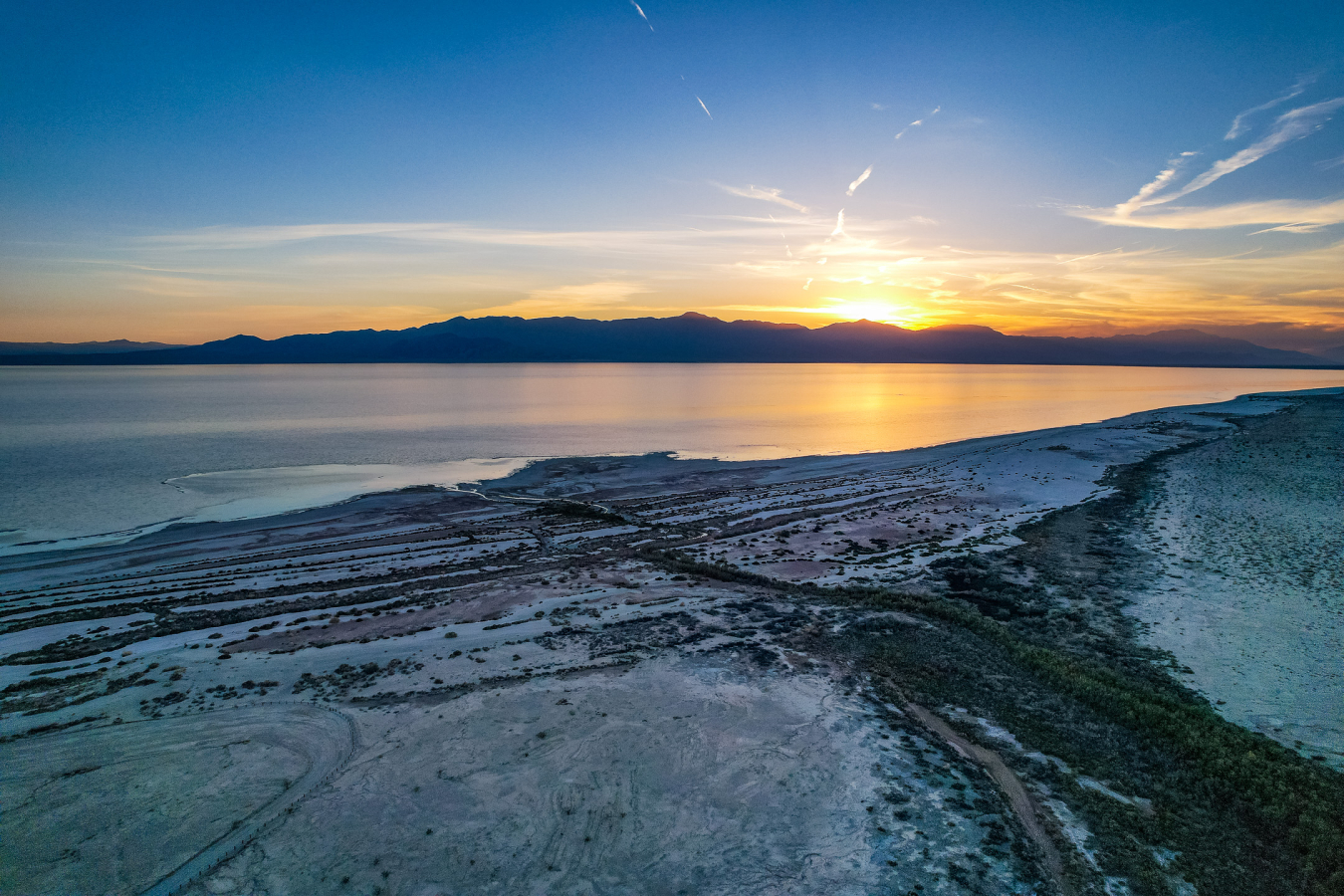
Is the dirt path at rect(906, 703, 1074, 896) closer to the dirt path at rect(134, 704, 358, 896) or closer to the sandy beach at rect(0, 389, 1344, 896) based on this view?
the sandy beach at rect(0, 389, 1344, 896)

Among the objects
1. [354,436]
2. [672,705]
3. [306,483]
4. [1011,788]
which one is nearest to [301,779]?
[672,705]

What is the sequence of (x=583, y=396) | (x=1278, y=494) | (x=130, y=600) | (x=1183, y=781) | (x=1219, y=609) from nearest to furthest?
(x=1183, y=781)
(x=1219, y=609)
(x=130, y=600)
(x=1278, y=494)
(x=583, y=396)

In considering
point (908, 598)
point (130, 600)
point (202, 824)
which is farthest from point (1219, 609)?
point (130, 600)

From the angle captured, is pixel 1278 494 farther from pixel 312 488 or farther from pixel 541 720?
pixel 312 488

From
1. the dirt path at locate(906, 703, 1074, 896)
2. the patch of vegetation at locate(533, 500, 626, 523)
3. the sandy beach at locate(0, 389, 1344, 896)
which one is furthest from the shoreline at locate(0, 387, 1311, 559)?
the dirt path at locate(906, 703, 1074, 896)

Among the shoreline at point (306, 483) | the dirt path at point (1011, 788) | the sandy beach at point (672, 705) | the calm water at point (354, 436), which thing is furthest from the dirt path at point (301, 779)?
the calm water at point (354, 436)

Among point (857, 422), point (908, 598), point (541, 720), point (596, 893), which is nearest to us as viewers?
point (596, 893)
